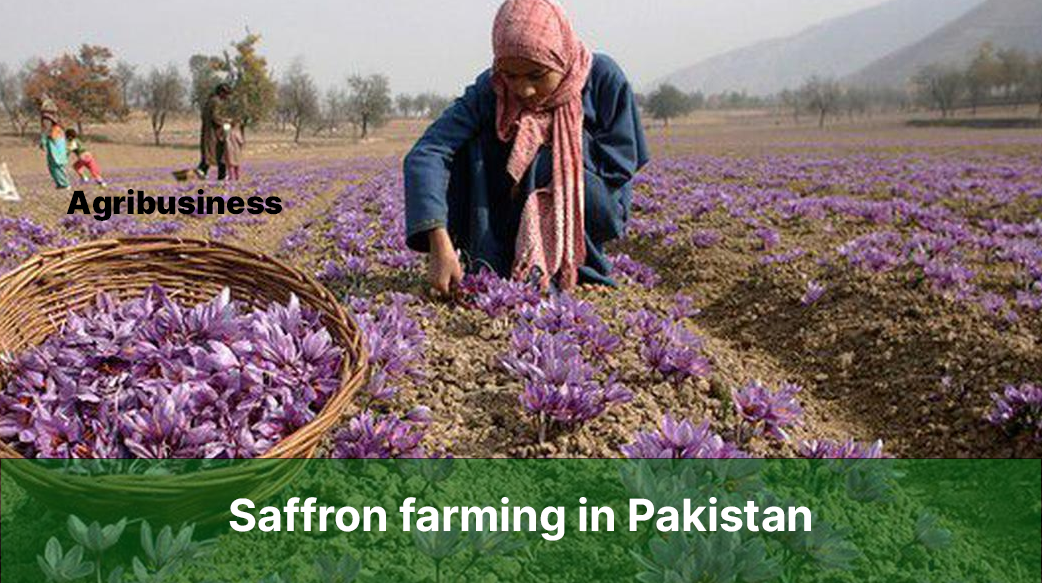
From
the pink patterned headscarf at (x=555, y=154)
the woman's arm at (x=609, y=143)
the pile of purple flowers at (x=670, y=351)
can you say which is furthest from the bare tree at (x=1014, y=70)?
the pile of purple flowers at (x=670, y=351)

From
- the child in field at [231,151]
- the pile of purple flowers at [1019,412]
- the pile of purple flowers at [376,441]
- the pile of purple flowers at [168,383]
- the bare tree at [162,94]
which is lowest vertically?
the pile of purple flowers at [1019,412]

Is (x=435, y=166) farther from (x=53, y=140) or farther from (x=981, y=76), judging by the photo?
(x=981, y=76)

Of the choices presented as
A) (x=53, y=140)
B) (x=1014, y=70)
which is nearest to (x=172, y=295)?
(x=53, y=140)

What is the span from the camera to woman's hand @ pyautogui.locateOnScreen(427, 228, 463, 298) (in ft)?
14.8

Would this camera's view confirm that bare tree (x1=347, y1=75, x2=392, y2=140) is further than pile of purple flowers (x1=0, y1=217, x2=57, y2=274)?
Yes

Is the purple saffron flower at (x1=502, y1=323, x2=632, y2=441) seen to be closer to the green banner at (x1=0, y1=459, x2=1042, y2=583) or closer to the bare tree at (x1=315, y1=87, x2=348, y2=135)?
the green banner at (x1=0, y1=459, x2=1042, y2=583)

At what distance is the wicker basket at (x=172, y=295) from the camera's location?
1.90 m

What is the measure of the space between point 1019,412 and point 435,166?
368cm

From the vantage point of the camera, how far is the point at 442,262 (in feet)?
15.1

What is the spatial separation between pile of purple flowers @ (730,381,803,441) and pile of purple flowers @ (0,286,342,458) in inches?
68.5

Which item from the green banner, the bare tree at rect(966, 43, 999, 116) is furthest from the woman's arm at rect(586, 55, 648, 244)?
the bare tree at rect(966, 43, 999, 116)

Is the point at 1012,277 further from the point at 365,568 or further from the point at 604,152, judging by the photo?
the point at 365,568

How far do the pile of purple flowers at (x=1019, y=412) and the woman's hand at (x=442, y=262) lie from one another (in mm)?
3203

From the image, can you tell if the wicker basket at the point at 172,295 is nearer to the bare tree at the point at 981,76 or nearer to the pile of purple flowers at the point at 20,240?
the pile of purple flowers at the point at 20,240
